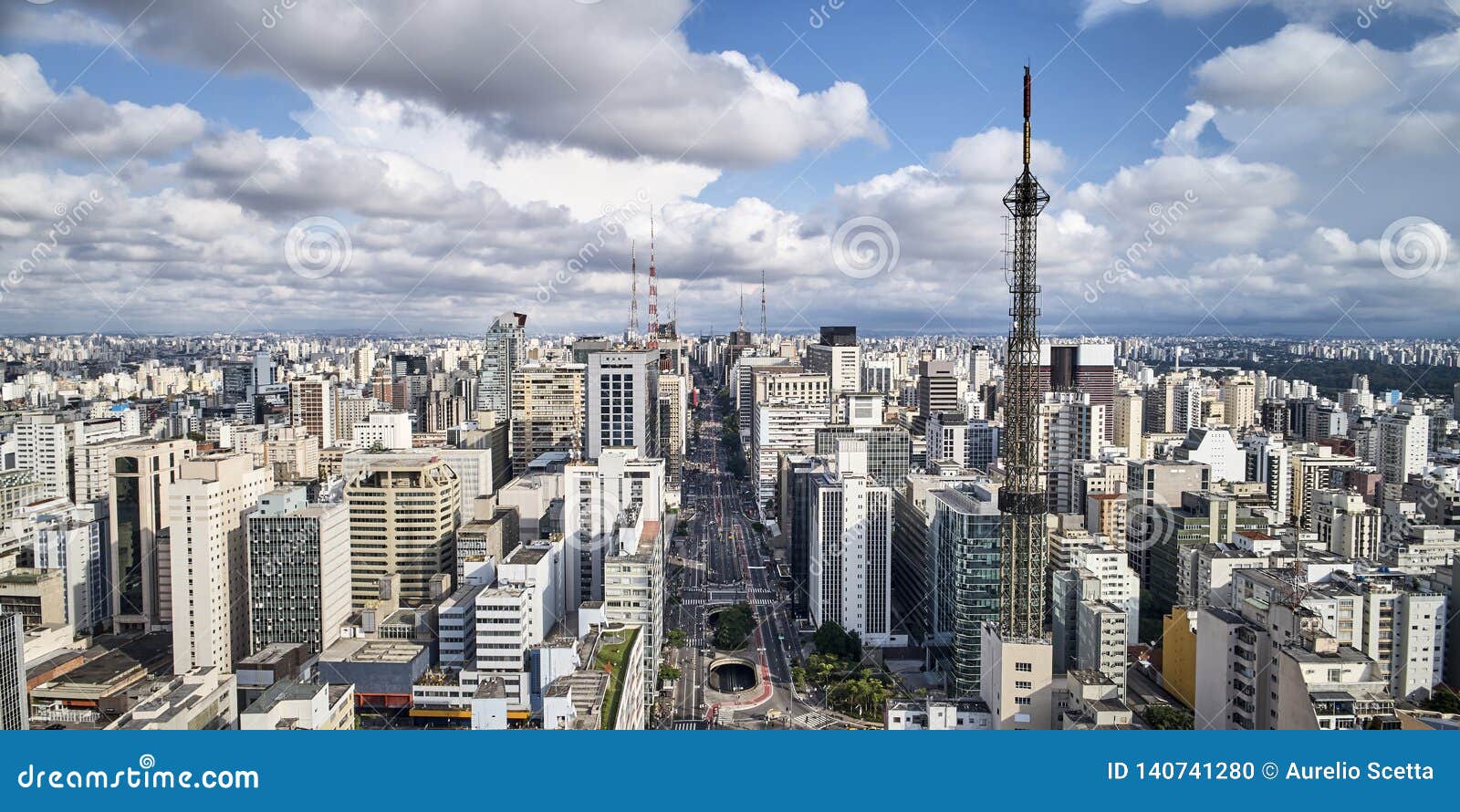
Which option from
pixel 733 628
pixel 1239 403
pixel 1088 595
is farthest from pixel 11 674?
pixel 1239 403

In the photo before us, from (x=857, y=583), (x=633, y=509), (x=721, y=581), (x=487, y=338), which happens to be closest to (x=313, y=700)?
(x=633, y=509)

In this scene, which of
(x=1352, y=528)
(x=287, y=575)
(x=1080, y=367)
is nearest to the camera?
(x=287, y=575)

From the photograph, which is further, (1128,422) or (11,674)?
(1128,422)

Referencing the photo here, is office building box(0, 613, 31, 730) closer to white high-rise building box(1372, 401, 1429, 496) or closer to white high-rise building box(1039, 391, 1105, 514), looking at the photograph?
white high-rise building box(1039, 391, 1105, 514)

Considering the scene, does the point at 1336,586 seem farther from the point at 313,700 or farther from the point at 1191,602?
the point at 313,700

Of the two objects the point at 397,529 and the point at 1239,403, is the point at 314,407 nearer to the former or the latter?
the point at 397,529

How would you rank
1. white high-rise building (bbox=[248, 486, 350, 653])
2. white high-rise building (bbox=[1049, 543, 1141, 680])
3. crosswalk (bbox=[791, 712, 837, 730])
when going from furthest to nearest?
white high-rise building (bbox=[248, 486, 350, 653]) → white high-rise building (bbox=[1049, 543, 1141, 680]) → crosswalk (bbox=[791, 712, 837, 730])

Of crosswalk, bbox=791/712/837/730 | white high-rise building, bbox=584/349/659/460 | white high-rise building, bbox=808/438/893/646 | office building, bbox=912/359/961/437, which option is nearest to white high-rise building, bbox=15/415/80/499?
white high-rise building, bbox=584/349/659/460
